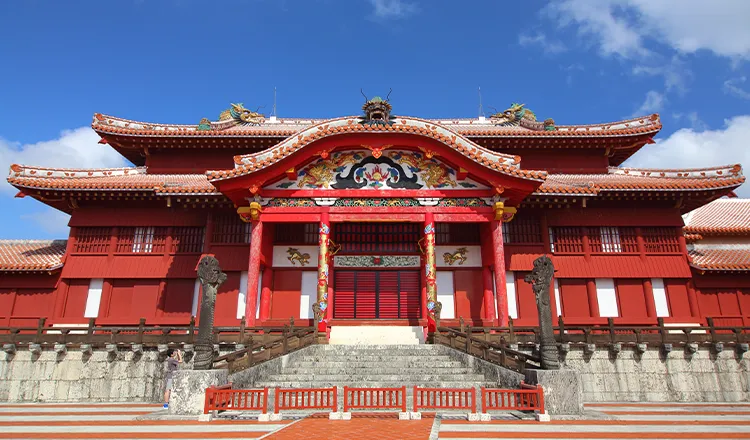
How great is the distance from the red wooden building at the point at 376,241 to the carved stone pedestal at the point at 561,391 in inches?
281

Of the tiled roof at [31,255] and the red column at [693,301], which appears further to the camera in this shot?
the red column at [693,301]

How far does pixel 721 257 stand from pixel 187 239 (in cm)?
2208

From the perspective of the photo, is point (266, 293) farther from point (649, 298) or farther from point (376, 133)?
point (649, 298)

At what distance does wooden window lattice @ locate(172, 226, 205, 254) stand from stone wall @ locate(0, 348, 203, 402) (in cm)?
510

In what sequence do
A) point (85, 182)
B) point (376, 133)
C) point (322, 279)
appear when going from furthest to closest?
point (85, 182) < point (376, 133) < point (322, 279)

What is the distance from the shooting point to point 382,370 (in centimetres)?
1169

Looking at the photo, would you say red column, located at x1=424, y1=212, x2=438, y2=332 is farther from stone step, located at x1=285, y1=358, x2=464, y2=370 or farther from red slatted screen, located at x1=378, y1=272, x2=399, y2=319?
stone step, located at x1=285, y1=358, x2=464, y2=370

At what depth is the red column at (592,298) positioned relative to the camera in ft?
56.4

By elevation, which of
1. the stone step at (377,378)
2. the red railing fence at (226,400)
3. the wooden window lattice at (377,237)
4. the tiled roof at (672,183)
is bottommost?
the red railing fence at (226,400)

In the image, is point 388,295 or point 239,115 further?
point 239,115

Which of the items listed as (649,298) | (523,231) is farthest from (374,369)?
(649,298)

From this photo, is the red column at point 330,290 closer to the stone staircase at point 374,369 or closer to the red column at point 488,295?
the stone staircase at point 374,369

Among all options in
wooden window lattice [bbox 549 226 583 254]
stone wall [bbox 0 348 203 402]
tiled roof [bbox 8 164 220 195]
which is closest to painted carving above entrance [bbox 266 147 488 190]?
tiled roof [bbox 8 164 220 195]

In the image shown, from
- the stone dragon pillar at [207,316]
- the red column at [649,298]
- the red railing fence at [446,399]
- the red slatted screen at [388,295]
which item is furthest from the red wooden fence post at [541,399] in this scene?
the red column at [649,298]
